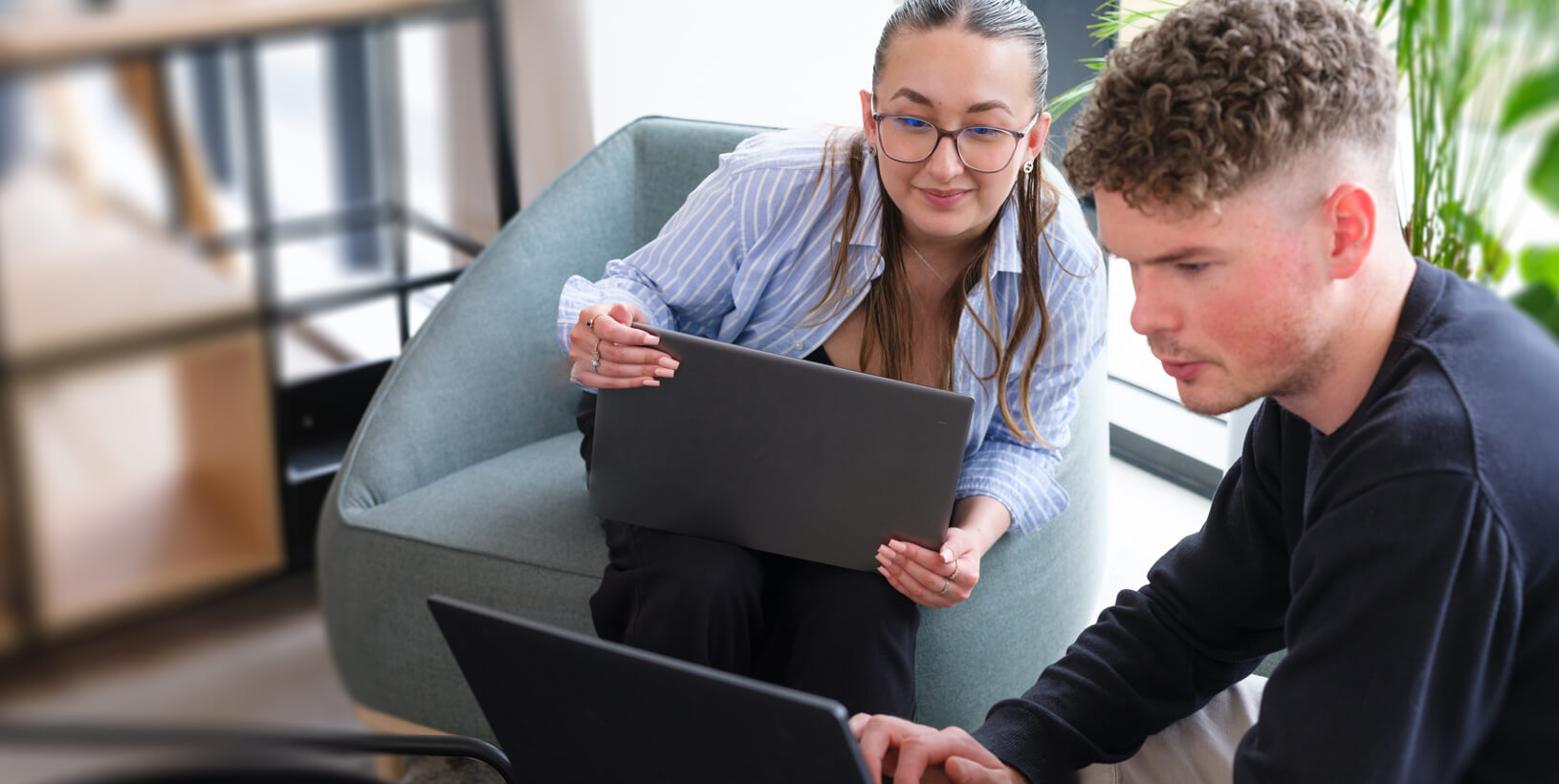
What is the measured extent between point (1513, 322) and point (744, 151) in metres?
0.85

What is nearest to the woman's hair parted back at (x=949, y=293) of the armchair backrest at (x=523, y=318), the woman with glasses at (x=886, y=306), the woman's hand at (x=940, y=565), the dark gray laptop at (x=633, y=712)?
the woman with glasses at (x=886, y=306)

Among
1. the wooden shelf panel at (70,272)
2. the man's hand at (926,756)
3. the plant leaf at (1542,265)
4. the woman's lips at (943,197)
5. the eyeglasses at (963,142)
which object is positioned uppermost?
the wooden shelf panel at (70,272)

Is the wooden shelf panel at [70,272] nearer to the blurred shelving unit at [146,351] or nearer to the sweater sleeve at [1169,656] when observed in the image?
the blurred shelving unit at [146,351]

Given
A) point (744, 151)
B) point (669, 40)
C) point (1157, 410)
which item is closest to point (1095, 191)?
point (744, 151)

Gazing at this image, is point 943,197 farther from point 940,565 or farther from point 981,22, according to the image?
point 940,565

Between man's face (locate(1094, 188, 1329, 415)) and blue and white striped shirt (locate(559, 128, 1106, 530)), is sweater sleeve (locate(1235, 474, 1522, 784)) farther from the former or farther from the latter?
blue and white striped shirt (locate(559, 128, 1106, 530))

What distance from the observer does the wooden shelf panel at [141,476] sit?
0.31 m

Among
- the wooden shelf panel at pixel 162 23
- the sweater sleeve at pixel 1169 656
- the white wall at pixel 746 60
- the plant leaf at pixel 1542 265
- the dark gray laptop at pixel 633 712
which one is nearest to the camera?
the wooden shelf panel at pixel 162 23

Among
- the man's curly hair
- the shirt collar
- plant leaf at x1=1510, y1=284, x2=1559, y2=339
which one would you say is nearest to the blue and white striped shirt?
the shirt collar

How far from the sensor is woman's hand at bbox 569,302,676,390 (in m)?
1.05

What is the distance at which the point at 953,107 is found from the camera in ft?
3.63

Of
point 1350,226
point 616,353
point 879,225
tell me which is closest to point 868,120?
point 879,225

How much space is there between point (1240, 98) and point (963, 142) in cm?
47

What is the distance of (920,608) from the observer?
1173 mm
